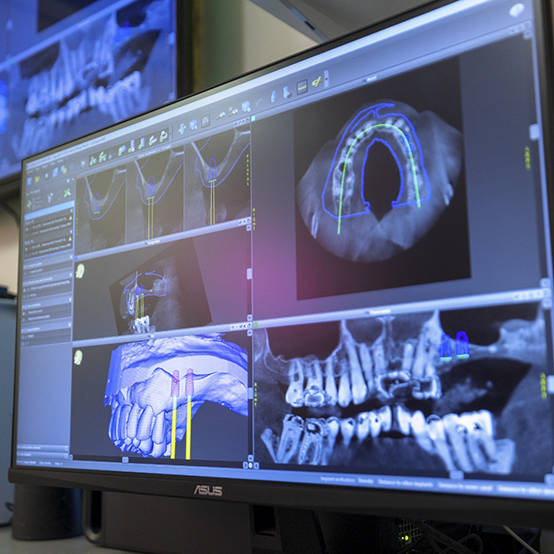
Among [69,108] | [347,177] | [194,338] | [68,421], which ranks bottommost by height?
[68,421]

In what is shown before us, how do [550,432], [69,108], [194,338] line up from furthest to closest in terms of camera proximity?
1. [69,108]
2. [194,338]
3. [550,432]

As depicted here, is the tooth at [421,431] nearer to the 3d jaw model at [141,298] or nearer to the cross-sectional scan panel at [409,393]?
the cross-sectional scan panel at [409,393]

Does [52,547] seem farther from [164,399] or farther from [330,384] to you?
[330,384]

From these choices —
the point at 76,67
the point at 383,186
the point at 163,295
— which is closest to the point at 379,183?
the point at 383,186

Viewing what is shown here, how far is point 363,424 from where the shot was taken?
0.58m

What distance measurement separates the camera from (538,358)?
0.49m

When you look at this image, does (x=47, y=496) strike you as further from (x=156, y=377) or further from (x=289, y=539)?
(x=289, y=539)

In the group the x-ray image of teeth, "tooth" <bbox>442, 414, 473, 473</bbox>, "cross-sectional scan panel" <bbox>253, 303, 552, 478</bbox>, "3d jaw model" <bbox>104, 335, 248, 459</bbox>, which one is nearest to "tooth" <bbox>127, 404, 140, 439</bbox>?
"3d jaw model" <bbox>104, 335, 248, 459</bbox>

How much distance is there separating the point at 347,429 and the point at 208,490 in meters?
0.21

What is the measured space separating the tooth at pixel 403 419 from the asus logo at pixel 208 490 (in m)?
0.24

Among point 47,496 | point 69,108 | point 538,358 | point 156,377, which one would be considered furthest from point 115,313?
point 69,108

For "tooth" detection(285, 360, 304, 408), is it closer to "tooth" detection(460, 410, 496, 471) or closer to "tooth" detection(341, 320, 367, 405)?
"tooth" detection(341, 320, 367, 405)

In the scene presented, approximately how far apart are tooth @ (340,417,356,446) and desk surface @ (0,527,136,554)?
436 mm

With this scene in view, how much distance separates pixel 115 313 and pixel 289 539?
39cm
